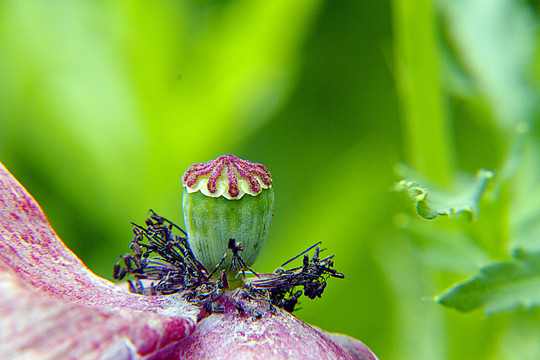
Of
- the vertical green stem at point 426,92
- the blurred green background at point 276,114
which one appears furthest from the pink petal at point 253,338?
the blurred green background at point 276,114

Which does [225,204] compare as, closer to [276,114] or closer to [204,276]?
[204,276]

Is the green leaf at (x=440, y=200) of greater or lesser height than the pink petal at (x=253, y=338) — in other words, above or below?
above

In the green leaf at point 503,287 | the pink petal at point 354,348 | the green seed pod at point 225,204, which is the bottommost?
the pink petal at point 354,348

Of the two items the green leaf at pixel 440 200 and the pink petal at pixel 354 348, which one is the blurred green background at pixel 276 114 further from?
the pink petal at pixel 354 348

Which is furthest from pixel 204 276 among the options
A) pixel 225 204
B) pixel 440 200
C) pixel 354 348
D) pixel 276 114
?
pixel 276 114

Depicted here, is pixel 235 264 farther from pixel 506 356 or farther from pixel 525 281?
pixel 506 356

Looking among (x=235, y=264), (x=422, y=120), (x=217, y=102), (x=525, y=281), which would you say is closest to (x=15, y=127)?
(x=217, y=102)
